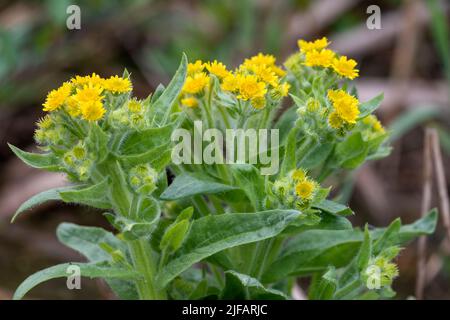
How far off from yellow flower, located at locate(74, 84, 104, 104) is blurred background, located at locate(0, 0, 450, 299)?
231cm

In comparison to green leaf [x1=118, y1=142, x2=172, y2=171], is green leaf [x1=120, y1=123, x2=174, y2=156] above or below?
above

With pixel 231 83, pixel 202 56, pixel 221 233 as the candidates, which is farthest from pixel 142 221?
pixel 202 56

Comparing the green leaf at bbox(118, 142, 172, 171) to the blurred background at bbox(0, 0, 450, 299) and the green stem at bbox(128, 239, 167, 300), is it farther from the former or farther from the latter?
the blurred background at bbox(0, 0, 450, 299)

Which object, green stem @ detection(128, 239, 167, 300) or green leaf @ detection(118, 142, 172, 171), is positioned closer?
green leaf @ detection(118, 142, 172, 171)

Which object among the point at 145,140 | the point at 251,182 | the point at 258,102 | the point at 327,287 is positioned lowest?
the point at 327,287

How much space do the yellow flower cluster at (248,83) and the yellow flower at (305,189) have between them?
10.4 inches

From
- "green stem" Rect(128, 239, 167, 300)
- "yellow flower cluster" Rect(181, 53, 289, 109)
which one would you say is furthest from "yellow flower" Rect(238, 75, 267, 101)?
"green stem" Rect(128, 239, 167, 300)

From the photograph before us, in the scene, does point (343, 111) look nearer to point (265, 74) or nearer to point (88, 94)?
point (265, 74)

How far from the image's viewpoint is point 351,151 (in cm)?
205

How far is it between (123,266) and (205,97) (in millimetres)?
532

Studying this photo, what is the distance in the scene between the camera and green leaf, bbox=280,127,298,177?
1.88 m

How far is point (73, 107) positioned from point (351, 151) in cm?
81

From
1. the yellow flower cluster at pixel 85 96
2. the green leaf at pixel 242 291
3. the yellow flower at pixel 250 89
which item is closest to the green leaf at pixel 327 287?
the green leaf at pixel 242 291

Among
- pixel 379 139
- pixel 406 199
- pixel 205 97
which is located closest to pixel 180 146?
pixel 205 97
